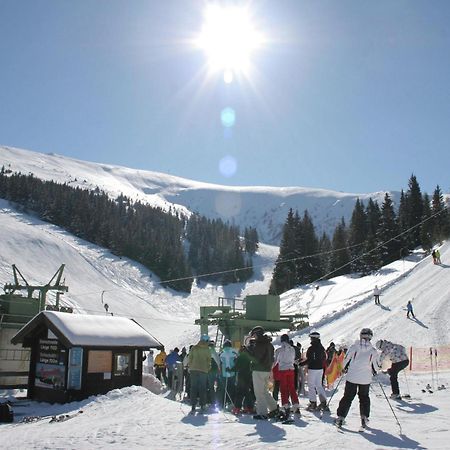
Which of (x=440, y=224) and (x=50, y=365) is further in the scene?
(x=440, y=224)

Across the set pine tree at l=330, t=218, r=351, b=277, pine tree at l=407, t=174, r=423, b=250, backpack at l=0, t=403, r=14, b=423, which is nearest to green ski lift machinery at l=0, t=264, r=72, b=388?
backpack at l=0, t=403, r=14, b=423

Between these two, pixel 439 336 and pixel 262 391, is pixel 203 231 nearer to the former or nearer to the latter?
pixel 439 336

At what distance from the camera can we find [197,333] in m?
45.5

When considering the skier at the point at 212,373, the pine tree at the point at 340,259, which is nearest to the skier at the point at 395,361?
the skier at the point at 212,373

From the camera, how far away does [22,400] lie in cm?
1662

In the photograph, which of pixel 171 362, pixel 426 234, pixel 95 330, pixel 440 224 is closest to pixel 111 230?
pixel 426 234

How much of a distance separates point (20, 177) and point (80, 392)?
329ft

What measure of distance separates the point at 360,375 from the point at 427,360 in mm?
14565

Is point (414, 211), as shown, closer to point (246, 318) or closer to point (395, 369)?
point (246, 318)

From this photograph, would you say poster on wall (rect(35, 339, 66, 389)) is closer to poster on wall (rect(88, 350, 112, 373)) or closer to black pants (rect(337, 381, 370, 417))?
poster on wall (rect(88, 350, 112, 373))

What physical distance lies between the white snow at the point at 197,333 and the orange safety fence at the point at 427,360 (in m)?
0.76

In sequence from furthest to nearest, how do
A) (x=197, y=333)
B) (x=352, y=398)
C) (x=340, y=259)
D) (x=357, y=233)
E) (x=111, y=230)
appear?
(x=111, y=230), (x=357, y=233), (x=340, y=259), (x=197, y=333), (x=352, y=398)

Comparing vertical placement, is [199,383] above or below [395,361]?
below

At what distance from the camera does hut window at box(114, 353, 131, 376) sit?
16.2 meters
